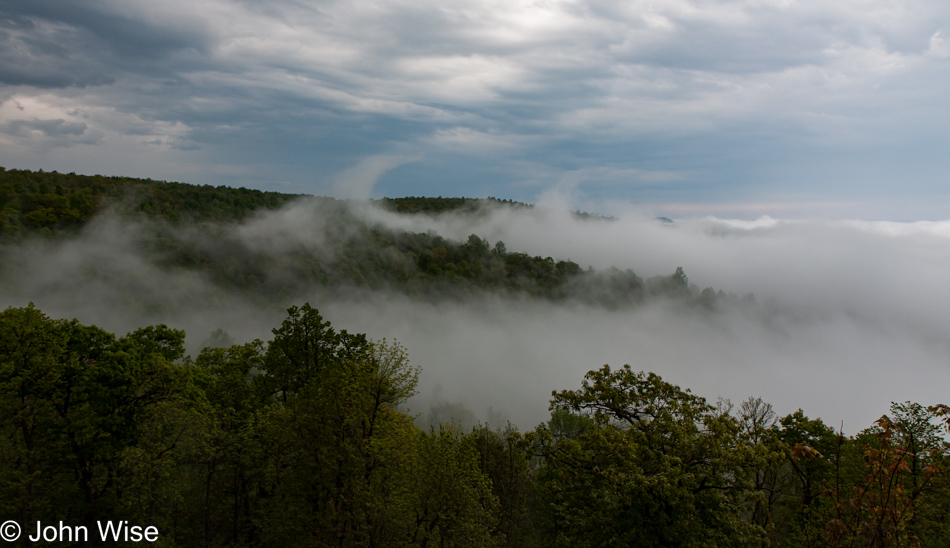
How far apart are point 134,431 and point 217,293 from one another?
305 feet

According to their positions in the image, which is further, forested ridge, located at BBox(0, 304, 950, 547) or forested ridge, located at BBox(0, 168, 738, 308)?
forested ridge, located at BBox(0, 168, 738, 308)

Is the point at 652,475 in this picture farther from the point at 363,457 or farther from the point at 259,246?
the point at 259,246

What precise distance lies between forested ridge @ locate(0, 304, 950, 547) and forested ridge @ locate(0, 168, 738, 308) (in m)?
84.8

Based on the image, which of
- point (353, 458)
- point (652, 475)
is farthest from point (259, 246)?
point (652, 475)

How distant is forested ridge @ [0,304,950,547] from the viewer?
49.2 feet

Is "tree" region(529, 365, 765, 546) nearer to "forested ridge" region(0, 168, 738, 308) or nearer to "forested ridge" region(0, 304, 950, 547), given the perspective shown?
"forested ridge" region(0, 304, 950, 547)

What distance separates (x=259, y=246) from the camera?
132 metres

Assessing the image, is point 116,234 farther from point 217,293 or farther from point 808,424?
point 808,424

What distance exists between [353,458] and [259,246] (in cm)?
12250

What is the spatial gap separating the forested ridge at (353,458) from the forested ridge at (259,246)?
84.8 meters

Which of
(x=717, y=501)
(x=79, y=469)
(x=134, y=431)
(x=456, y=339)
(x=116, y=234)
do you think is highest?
(x=116, y=234)

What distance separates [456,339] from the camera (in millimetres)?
179750

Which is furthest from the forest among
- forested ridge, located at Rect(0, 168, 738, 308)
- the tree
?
forested ridge, located at Rect(0, 168, 738, 308)

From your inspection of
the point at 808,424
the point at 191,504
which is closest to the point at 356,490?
the point at 191,504
